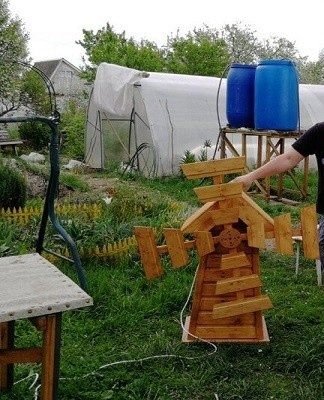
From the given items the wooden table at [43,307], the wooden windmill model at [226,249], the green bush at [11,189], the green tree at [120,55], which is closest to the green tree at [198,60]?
the green tree at [120,55]

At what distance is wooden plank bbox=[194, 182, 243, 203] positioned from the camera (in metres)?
3.30

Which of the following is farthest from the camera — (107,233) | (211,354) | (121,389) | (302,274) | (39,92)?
(39,92)

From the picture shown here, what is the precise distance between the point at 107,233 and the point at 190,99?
7.44m

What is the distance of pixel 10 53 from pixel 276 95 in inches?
572

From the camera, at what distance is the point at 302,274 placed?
5.03 meters

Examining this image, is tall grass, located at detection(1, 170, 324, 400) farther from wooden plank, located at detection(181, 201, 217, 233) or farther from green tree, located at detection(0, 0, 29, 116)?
green tree, located at detection(0, 0, 29, 116)

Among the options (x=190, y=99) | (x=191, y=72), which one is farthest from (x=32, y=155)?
(x=191, y=72)

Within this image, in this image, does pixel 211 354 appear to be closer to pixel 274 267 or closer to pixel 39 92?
pixel 274 267

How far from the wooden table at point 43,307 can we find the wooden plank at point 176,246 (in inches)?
31.2

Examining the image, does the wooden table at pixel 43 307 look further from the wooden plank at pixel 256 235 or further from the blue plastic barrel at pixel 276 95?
the blue plastic barrel at pixel 276 95

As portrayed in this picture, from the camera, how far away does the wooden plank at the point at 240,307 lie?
11.3ft

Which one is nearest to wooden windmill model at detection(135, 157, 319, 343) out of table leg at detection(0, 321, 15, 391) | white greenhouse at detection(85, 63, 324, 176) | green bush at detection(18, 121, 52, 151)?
table leg at detection(0, 321, 15, 391)

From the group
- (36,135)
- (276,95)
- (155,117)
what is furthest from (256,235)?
(36,135)

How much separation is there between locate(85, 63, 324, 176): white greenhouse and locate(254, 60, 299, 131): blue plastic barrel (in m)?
2.14
